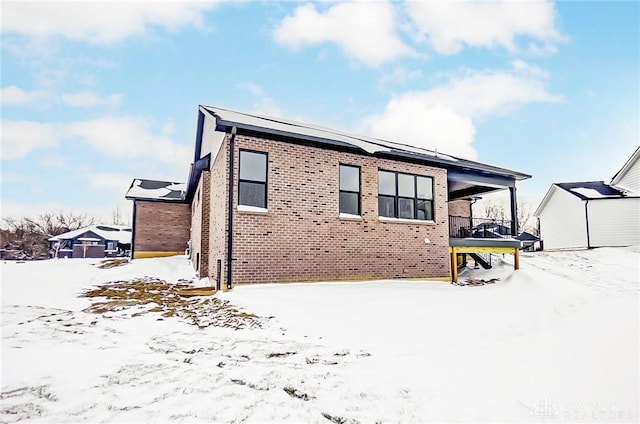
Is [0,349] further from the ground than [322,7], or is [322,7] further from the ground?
[322,7]

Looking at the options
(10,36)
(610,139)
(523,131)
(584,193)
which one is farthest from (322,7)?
(584,193)

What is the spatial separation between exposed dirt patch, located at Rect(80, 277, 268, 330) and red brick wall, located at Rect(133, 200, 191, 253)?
1140cm

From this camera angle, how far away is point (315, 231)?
379 inches

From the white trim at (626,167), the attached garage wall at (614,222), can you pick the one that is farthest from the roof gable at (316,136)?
the white trim at (626,167)

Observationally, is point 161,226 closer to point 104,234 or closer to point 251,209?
point 251,209

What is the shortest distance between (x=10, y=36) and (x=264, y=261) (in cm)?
1014

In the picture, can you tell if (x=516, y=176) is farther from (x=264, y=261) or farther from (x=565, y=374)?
(x=565, y=374)

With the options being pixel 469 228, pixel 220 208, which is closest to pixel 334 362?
pixel 220 208

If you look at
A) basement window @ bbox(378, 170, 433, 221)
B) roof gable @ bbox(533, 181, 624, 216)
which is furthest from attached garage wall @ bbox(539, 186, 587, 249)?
basement window @ bbox(378, 170, 433, 221)

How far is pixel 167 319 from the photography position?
6070 mm

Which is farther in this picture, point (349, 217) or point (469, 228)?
point (469, 228)

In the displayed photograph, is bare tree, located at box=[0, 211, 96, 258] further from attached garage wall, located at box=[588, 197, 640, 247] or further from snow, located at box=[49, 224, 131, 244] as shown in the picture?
attached garage wall, located at box=[588, 197, 640, 247]

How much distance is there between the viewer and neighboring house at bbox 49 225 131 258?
39.3 metres

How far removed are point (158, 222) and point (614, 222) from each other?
2748 cm
